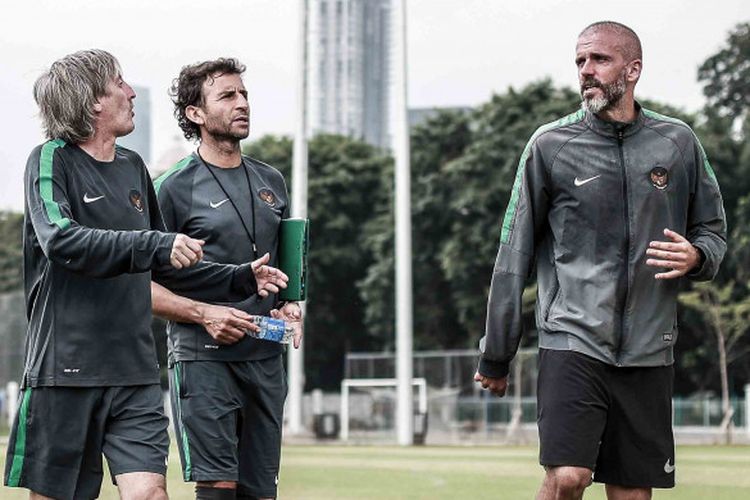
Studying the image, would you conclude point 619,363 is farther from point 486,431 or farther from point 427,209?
point 427,209

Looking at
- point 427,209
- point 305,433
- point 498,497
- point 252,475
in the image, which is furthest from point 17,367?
point 252,475

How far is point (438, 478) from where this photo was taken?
2081 centimetres

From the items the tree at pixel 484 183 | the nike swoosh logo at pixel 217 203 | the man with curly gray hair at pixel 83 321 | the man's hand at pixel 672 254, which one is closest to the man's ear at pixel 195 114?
the nike swoosh logo at pixel 217 203

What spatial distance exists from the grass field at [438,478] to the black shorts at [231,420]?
7.43 m

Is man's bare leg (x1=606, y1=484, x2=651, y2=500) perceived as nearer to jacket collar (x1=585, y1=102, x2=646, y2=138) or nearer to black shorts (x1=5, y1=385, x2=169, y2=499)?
jacket collar (x1=585, y1=102, x2=646, y2=138)

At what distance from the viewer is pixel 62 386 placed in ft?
21.4

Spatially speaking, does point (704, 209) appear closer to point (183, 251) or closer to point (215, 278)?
point (215, 278)

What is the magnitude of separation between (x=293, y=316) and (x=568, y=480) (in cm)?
159

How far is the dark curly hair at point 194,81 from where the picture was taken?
7848mm

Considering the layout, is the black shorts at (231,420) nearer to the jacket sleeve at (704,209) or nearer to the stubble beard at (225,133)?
the stubble beard at (225,133)

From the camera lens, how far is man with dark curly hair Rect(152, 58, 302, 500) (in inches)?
294

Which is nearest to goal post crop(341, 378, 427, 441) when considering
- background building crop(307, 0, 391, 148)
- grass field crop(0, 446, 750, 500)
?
grass field crop(0, 446, 750, 500)

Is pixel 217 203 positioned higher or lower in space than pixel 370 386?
higher

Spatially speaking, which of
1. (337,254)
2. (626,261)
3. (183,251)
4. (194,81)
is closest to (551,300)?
(626,261)
